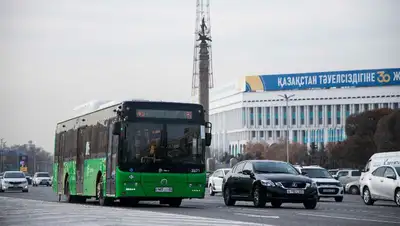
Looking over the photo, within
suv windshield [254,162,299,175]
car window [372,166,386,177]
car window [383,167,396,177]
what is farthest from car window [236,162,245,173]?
car window [372,166,386,177]

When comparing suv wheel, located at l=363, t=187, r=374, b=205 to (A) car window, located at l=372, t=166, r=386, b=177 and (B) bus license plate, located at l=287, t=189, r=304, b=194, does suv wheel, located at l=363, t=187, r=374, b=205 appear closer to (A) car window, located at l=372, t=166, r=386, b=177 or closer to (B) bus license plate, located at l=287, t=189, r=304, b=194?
Answer: (A) car window, located at l=372, t=166, r=386, b=177

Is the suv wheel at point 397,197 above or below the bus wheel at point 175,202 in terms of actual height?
above

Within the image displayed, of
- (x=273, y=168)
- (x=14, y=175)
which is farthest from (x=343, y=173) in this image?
(x=273, y=168)

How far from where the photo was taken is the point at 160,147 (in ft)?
93.6

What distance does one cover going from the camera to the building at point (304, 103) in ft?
487

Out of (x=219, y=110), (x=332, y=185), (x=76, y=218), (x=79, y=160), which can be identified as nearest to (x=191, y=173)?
(x=79, y=160)

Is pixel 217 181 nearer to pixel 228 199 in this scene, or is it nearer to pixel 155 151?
pixel 228 199

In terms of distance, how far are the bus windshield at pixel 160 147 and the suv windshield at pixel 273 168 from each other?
199 centimetres

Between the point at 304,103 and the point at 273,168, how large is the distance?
130 meters

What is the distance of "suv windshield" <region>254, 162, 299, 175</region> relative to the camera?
29547mm

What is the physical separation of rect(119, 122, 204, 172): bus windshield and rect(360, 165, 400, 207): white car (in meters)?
7.52

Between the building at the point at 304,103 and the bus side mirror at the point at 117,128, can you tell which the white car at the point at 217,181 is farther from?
the building at the point at 304,103

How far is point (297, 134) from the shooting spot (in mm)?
163375

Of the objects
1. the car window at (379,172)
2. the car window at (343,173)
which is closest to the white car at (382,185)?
the car window at (379,172)
